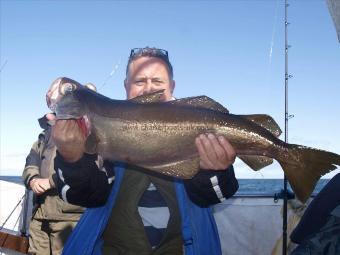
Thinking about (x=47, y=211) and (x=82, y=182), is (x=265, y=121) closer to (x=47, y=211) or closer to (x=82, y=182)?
(x=82, y=182)

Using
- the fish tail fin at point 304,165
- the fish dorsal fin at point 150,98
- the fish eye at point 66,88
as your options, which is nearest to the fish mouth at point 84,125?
the fish eye at point 66,88

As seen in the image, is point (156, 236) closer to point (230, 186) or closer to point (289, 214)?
point (230, 186)

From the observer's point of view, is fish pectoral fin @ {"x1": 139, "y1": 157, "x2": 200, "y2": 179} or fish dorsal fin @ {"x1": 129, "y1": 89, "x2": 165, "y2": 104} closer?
fish pectoral fin @ {"x1": 139, "y1": 157, "x2": 200, "y2": 179}

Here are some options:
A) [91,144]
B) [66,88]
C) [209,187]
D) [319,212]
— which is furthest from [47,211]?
[319,212]

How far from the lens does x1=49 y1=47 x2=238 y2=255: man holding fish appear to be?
146 inches

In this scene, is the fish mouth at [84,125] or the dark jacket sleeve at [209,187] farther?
the fish mouth at [84,125]

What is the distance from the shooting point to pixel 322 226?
285 centimetres

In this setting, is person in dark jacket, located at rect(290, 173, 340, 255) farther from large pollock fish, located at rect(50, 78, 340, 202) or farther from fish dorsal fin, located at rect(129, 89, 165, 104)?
fish dorsal fin, located at rect(129, 89, 165, 104)

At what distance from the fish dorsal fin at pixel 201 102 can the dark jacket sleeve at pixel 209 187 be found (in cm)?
66

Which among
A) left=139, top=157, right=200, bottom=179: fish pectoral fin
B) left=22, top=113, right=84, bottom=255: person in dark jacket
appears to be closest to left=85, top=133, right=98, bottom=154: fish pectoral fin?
Result: left=139, top=157, right=200, bottom=179: fish pectoral fin

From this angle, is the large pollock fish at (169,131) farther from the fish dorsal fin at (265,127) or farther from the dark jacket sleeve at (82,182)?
the dark jacket sleeve at (82,182)

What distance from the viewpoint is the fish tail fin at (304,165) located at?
3696 millimetres

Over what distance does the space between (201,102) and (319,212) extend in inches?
65.5

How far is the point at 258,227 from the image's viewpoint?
6531 mm
